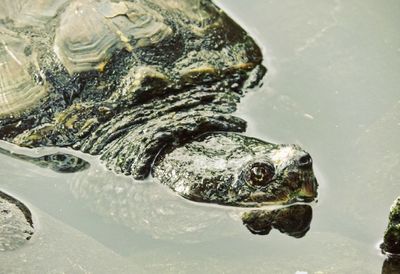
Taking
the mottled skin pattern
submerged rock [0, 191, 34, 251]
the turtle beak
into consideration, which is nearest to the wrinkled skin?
the mottled skin pattern

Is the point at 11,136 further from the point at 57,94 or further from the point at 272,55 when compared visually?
the point at 272,55

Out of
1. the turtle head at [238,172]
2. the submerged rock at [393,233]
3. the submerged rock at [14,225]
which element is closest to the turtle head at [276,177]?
the turtle head at [238,172]

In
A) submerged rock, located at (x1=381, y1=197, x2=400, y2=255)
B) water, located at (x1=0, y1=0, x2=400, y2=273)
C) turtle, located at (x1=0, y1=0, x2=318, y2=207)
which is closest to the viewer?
submerged rock, located at (x1=381, y1=197, x2=400, y2=255)

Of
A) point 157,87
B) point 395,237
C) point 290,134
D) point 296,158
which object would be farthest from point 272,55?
point 395,237

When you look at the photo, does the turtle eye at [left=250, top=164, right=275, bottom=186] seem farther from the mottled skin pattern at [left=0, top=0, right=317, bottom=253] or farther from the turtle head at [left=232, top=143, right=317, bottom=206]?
the mottled skin pattern at [left=0, top=0, right=317, bottom=253]

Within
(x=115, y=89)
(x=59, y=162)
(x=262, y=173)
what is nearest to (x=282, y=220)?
(x=262, y=173)

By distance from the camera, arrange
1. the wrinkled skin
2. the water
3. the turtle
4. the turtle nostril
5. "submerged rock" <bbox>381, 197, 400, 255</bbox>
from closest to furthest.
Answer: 1. "submerged rock" <bbox>381, 197, 400, 255</bbox>
2. the turtle nostril
3. the water
4. the turtle
5. the wrinkled skin

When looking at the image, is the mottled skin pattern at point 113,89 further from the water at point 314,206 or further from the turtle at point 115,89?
the water at point 314,206
